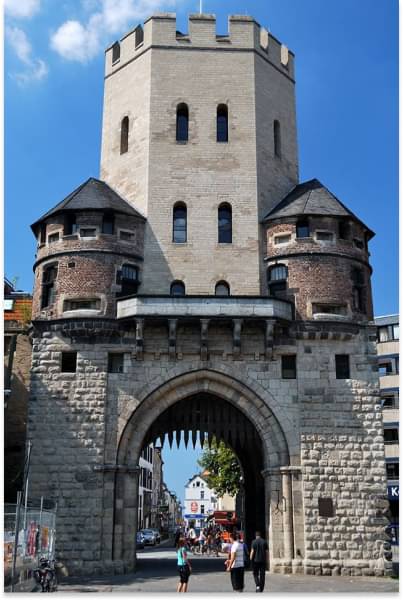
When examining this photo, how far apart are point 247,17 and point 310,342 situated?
13.6 meters

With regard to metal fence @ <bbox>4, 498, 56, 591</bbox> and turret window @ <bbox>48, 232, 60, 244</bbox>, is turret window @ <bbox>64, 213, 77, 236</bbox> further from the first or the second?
metal fence @ <bbox>4, 498, 56, 591</bbox>

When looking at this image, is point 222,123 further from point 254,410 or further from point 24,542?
point 24,542

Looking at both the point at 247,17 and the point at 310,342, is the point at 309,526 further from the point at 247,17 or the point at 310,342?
the point at 247,17

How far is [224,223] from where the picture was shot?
954 inches

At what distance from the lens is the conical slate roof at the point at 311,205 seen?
23.2 metres

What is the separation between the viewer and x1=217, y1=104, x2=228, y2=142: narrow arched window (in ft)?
83.6

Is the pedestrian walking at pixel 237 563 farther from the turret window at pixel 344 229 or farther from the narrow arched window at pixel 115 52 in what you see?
the narrow arched window at pixel 115 52

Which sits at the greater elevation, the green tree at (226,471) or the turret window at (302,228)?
the turret window at (302,228)

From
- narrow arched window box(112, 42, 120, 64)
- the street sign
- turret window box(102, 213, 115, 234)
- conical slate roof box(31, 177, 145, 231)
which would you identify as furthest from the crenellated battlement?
the street sign

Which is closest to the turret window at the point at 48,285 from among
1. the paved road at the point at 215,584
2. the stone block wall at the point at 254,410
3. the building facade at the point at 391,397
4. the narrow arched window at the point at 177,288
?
the stone block wall at the point at 254,410

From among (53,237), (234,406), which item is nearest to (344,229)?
(234,406)

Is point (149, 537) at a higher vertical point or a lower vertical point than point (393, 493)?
lower

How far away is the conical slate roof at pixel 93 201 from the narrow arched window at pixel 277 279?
4.95 m

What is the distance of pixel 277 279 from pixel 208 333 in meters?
3.20
